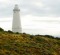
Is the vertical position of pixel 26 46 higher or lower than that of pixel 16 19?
lower

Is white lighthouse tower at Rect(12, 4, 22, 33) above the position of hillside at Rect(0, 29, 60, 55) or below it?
above

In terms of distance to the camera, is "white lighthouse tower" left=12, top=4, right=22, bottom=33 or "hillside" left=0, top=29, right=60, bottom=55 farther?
"white lighthouse tower" left=12, top=4, right=22, bottom=33

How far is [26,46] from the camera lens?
3734 centimetres

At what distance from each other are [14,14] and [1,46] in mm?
85473

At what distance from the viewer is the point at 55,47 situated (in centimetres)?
4081

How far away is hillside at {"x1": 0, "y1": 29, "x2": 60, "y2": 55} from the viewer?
34.5 meters

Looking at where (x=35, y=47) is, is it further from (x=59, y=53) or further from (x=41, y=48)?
(x=59, y=53)

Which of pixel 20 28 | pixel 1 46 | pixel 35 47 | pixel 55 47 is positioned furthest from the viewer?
pixel 20 28

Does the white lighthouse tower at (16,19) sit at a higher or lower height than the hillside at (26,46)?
higher

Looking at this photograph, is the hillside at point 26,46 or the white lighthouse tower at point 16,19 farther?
the white lighthouse tower at point 16,19

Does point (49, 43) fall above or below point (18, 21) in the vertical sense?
below

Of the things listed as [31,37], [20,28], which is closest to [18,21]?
[20,28]

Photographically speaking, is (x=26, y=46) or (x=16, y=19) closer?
(x=26, y=46)

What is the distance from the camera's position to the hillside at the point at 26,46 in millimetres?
34456
